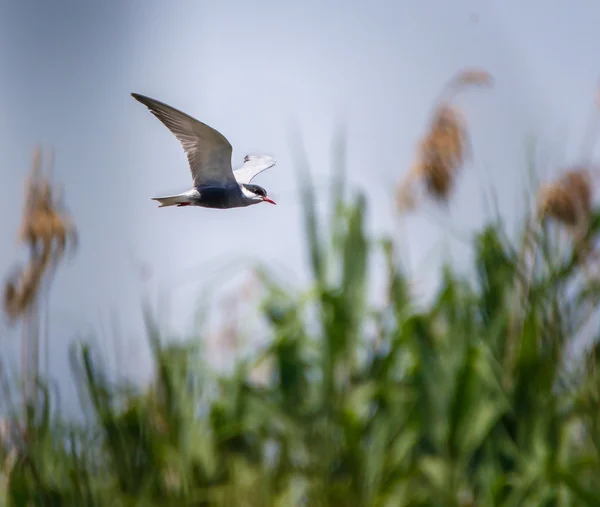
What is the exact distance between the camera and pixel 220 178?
7.52 feet

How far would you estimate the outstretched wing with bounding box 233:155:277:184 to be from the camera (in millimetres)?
2751

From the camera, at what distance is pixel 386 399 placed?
17.1ft

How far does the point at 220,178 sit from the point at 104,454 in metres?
2.06

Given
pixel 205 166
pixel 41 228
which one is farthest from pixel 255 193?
pixel 41 228

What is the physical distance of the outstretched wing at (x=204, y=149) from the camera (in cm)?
228

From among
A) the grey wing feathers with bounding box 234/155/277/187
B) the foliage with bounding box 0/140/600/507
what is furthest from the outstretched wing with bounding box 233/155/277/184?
the foliage with bounding box 0/140/600/507

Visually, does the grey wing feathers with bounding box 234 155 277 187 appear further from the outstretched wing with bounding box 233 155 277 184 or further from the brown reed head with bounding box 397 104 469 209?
the brown reed head with bounding box 397 104 469 209

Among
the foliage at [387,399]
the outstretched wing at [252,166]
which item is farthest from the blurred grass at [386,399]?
the outstretched wing at [252,166]

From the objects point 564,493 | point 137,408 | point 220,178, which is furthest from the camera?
point 137,408

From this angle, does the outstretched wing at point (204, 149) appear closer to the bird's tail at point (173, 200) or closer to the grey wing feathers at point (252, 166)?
the bird's tail at point (173, 200)

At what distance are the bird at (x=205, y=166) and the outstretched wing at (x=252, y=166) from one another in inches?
9.5

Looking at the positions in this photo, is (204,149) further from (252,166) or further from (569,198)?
(569,198)

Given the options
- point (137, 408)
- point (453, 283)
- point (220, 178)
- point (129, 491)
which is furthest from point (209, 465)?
point (220, 178)

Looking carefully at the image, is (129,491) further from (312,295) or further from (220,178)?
(220,178)
